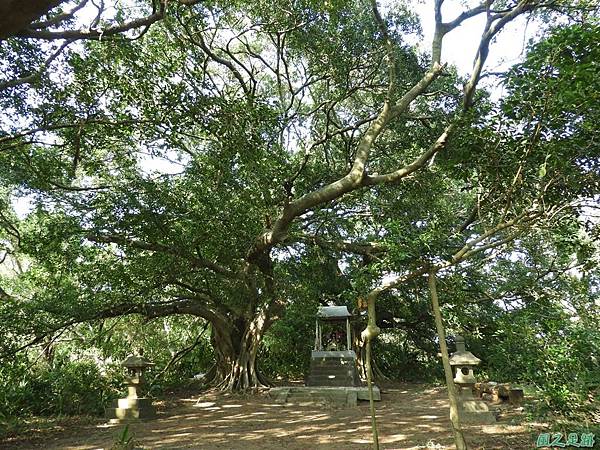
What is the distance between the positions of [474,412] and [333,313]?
530 centimetres

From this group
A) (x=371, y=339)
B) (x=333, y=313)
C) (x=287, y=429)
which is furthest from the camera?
(x=333, y=313)

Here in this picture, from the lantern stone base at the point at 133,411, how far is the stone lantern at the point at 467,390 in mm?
5704

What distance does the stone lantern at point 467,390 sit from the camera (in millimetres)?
6328

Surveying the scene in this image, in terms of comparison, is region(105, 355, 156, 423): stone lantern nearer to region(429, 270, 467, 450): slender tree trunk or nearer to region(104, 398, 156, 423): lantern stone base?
region(104, 398, 156, 423): lantern stone base

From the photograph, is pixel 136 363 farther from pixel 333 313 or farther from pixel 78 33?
pixel 78 33

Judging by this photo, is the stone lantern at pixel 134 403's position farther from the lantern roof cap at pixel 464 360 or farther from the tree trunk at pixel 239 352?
the lantern roof cap at pixel 464 360

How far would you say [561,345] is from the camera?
4.21 m

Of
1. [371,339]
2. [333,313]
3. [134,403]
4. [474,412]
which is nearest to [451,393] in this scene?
[371,339]

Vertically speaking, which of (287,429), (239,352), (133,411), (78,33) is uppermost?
(78,33)

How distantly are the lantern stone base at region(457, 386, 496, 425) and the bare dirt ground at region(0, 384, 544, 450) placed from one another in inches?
7.9

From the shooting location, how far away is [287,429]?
6605 mm

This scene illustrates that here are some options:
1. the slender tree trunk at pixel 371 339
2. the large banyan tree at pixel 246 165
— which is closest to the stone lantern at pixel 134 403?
the large banyan tree at pixel 246 165

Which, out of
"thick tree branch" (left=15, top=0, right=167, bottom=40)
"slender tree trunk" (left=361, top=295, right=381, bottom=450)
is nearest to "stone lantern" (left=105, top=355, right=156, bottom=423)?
"slender tree trunk" (left=361, top=295, right=381, bottom=450)

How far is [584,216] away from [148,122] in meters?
6.34
